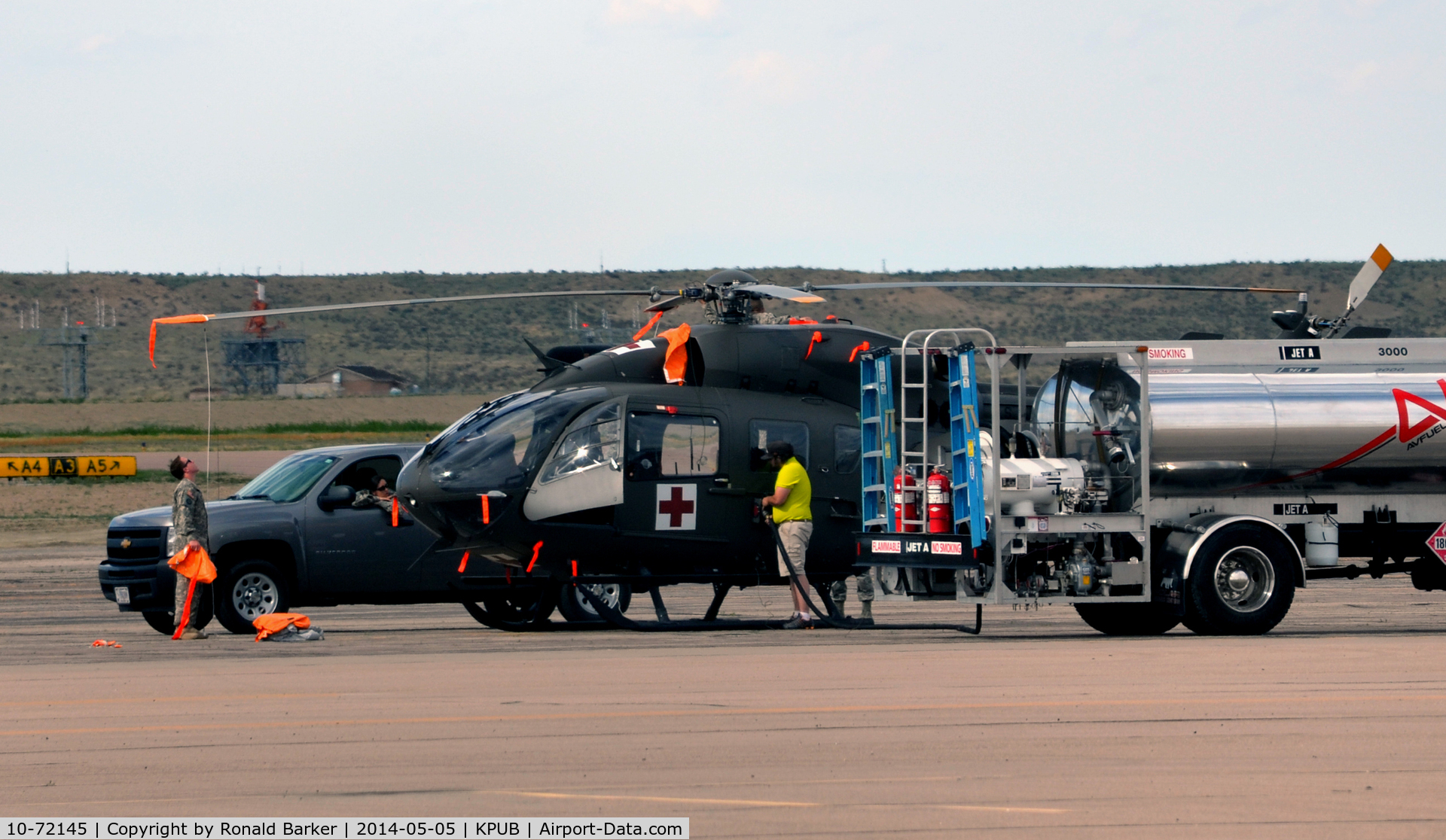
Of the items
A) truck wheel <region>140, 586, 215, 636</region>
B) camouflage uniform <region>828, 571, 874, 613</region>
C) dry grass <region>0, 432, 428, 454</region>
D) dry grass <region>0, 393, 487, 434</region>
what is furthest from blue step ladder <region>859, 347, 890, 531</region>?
dry grass <region>0, 393, 487, 434</region>

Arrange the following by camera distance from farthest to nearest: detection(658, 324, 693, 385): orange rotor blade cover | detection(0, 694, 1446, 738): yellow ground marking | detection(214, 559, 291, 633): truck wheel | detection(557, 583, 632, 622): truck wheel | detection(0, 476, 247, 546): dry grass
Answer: detection(0, 476, 247, 546): dry grass → detection(557, 583, 632, 622): truck wheel → detection(214, 559, 291, 633): truck wheel → detection(658, 324, 693, 385): orange rotor blade cover → detection(0, 694, 1446, 738): yellow ground marking

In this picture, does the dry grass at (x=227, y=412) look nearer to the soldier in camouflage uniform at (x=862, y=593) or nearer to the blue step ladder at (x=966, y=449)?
the soldier in camouflage uniform at (x=862, y=593)

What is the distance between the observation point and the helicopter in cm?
1397

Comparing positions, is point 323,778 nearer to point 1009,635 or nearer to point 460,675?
point 460,675

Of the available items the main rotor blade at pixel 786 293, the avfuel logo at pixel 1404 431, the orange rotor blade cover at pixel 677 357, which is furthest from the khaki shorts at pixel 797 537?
the avfuel logo at pixel 1404 431

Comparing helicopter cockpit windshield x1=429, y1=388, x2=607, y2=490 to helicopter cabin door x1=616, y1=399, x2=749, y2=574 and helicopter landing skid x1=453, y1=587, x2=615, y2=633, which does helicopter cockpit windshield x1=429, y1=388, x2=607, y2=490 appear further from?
helicopter landing skid x1=453, y1=587, x2=615, y2=633

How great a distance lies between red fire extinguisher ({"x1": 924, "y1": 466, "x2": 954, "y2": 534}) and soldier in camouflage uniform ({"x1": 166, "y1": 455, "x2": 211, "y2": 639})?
668cm

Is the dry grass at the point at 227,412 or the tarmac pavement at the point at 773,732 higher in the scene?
the dry grass at the point at 227,412

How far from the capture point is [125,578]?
15391mm

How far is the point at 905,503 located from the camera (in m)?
13.5

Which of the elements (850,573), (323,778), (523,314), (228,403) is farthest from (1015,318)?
(323,778)

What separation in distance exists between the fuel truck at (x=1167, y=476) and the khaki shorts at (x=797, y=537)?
0.58m

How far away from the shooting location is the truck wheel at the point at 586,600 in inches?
609

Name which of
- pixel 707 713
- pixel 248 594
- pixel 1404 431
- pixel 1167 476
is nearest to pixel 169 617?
pixel 248 594
